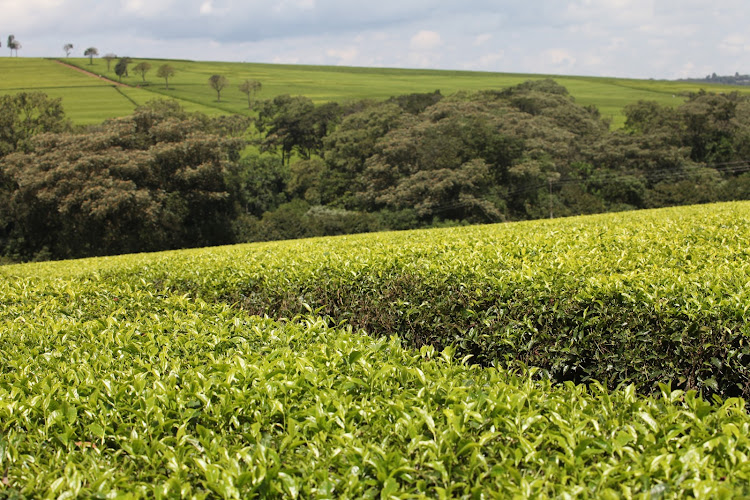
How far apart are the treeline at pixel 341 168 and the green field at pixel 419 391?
29.3 metres

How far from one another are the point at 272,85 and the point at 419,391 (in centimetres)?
9573

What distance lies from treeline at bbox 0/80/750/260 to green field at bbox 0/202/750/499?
1154 inches

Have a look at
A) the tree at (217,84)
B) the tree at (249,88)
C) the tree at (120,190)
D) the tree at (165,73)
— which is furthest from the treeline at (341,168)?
the tree at (165,73)

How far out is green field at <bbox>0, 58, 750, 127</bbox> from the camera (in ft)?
222

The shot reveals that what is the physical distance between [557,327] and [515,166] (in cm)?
4239

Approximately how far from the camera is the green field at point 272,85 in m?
67.7

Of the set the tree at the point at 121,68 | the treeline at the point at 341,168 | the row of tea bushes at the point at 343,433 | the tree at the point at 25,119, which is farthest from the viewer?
the tree at the point at 121,68

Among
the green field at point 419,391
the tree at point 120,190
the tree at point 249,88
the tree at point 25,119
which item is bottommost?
the tree at point 120,190

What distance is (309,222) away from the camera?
4188 cm

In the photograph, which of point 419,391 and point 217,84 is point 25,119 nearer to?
point 217,84

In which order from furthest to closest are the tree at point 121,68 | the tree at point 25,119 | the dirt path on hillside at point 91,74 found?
the tree at point 121,68, the dirt path on hillside at point 91,74, the tree at point 25,119

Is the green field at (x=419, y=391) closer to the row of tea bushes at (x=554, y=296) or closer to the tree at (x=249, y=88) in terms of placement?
the row of tea bushes at (x=554, y=296)

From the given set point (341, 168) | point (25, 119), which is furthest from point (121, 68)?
point (341, 168)

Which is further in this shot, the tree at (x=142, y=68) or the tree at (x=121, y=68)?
the tree at (x=142, y=68)
